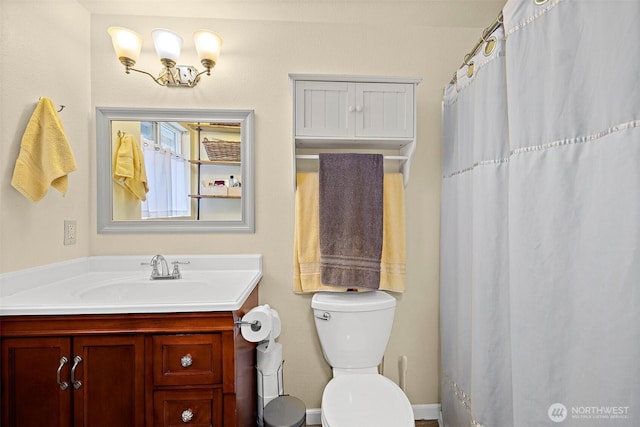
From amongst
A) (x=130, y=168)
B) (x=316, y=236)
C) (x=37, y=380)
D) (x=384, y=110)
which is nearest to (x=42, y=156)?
(x=130, y=168)

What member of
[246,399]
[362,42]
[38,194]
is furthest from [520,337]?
[38,194]

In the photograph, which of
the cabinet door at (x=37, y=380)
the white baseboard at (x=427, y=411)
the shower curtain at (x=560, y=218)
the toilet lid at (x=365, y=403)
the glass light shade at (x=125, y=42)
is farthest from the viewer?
the white baseboard at (x=427, y=411)

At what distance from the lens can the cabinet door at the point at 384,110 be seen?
4.84ft

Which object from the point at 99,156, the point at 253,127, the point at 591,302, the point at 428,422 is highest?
the point at 253,127

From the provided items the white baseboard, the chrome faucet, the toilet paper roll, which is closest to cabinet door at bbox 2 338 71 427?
the chrome faucet

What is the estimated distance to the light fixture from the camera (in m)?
1.43

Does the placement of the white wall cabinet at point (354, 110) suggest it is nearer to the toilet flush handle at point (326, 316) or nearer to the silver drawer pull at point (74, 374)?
the toilet flush handle at point (326, 316)

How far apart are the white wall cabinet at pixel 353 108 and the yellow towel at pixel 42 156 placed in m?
1.04

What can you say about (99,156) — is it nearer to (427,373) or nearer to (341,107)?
(341,107)

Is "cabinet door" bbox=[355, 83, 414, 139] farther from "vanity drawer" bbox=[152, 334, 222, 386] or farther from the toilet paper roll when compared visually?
"vanity drawer" bbox=[152, 334, 222, 386]

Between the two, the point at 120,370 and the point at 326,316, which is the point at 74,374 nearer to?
the point at 120,370

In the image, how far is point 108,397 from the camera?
3.32 feet

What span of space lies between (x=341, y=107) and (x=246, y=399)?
145cm

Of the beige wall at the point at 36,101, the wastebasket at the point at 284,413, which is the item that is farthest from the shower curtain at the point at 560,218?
the beige wall at the point at 36,101
